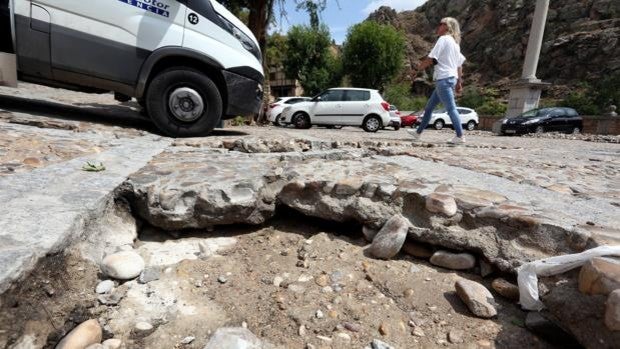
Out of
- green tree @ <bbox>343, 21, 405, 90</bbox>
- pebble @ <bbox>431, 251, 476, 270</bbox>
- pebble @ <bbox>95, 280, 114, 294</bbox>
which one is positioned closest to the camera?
pebble @ <bbox>95, 280, 114, 294</bbox>

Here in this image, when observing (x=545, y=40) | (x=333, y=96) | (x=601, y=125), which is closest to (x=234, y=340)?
(x=333, y=96)

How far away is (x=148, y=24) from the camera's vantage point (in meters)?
3.97

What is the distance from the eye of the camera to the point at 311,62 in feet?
115

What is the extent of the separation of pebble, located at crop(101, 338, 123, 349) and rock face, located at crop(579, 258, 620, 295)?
53.0 inches

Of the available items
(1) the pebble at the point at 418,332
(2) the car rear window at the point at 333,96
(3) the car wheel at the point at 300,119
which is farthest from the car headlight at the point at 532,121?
(1) the pebble at the point at 418,332

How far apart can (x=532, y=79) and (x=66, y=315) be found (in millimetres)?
20283

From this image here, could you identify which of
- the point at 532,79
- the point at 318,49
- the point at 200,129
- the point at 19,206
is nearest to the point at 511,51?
the point at 318,49

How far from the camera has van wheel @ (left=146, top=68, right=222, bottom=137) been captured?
4.11m

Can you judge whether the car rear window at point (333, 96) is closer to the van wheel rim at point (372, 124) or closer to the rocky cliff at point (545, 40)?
the van wheel rim at point (372, 124)

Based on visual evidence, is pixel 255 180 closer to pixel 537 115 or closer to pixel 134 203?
pixel 134 203

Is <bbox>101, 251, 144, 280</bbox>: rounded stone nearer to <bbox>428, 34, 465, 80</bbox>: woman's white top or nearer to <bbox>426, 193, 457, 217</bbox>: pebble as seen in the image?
<bbox>426, 193, 457, 217</bbox>: pebble

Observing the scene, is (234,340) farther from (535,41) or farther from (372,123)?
(535,41)

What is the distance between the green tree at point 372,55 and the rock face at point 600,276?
33.2m

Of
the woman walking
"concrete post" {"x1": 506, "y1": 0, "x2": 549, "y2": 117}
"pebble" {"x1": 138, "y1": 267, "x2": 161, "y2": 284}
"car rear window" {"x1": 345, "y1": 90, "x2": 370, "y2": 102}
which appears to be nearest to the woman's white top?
the woman walking
